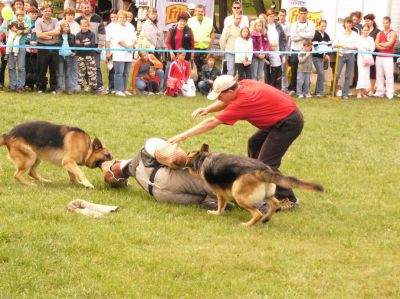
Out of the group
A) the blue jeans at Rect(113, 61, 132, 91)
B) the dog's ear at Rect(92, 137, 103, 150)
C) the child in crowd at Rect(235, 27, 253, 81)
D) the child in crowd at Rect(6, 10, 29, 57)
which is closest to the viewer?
the dog's ear at Rect(92, 137, 103, 150)

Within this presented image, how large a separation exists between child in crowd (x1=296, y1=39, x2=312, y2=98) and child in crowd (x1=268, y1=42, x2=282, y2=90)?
0.67 meters

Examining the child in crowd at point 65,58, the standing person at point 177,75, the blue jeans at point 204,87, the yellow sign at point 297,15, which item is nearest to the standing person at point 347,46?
the yellow sign at point 297,15

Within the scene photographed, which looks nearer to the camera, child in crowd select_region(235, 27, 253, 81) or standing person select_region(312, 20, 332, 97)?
child in crowd select_region(235, 27, 253, 81)

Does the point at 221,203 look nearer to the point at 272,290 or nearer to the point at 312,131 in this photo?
the point at 272,290

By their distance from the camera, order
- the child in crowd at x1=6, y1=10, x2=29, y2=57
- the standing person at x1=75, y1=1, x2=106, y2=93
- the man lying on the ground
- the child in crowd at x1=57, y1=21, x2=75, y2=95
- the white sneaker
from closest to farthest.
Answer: the man lying on the ground
the child in crowd at x1=6, y1=10, x2=29, y2=57
the child in crowd at x1=57, y1=21, x2=75, y2=95
the white sneaker
the standing person at x1=75, y1=1, x2=106, y2=93

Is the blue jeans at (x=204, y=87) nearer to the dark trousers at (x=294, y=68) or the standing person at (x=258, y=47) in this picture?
the standing person at (x=258, y=47)

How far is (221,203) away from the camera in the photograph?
802 cm

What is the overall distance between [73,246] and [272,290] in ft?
5.89

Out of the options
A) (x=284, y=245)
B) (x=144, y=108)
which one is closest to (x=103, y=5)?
(x=144, y=108)

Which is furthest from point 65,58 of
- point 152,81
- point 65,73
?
point 152,81

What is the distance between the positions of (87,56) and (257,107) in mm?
9327

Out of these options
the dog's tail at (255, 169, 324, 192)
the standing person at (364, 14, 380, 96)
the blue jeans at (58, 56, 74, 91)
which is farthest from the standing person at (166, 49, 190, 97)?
the dog's tail at (255, 169, 324, 192)

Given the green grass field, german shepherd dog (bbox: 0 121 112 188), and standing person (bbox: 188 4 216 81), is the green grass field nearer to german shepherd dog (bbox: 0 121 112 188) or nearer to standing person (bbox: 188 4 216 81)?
german shepherd dog (bbox: 0 121 112 188)

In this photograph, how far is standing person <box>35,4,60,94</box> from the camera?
52.3 ft
